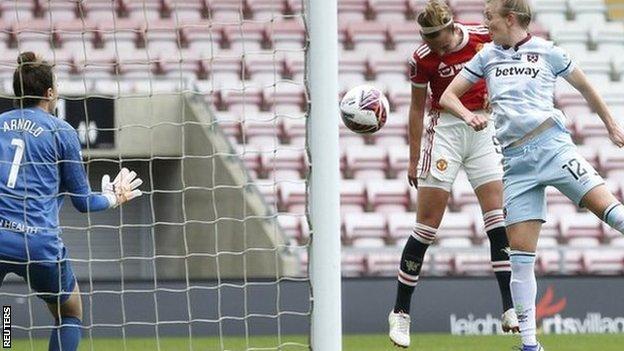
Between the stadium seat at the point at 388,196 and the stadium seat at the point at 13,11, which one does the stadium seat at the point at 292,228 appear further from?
the stadium seat at the point at 13,11

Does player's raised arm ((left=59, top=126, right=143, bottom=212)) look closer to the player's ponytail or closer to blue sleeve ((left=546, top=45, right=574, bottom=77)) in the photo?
the player's ponytail

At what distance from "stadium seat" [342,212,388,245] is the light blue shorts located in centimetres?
916

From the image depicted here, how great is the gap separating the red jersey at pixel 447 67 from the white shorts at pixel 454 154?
0.11m

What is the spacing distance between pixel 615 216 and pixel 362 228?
9.45 meters

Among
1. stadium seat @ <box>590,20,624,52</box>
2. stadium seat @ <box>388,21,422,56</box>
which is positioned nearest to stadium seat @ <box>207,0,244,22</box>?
stadium seat @ <box>388,21,422,56</box>

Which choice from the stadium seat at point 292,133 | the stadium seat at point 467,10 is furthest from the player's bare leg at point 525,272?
the stadium seat at point 467,10

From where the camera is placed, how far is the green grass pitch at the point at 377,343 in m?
11.4

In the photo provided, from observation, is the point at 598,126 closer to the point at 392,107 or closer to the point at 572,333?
the point at 392,107

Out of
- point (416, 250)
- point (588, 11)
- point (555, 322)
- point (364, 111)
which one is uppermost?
point (588, 11)

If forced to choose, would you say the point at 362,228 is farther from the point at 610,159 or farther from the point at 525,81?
the point at 525,81

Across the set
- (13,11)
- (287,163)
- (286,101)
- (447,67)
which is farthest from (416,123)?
(13,11)

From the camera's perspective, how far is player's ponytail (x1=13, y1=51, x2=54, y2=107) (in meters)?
7.29

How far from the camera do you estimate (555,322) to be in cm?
1419

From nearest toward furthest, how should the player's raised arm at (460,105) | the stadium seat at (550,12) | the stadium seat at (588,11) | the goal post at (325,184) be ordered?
the goal post at (325,184)
the player's raised arm at (460,105)
the stadium seat at (550,12)
the stadium seat at (588,11)
